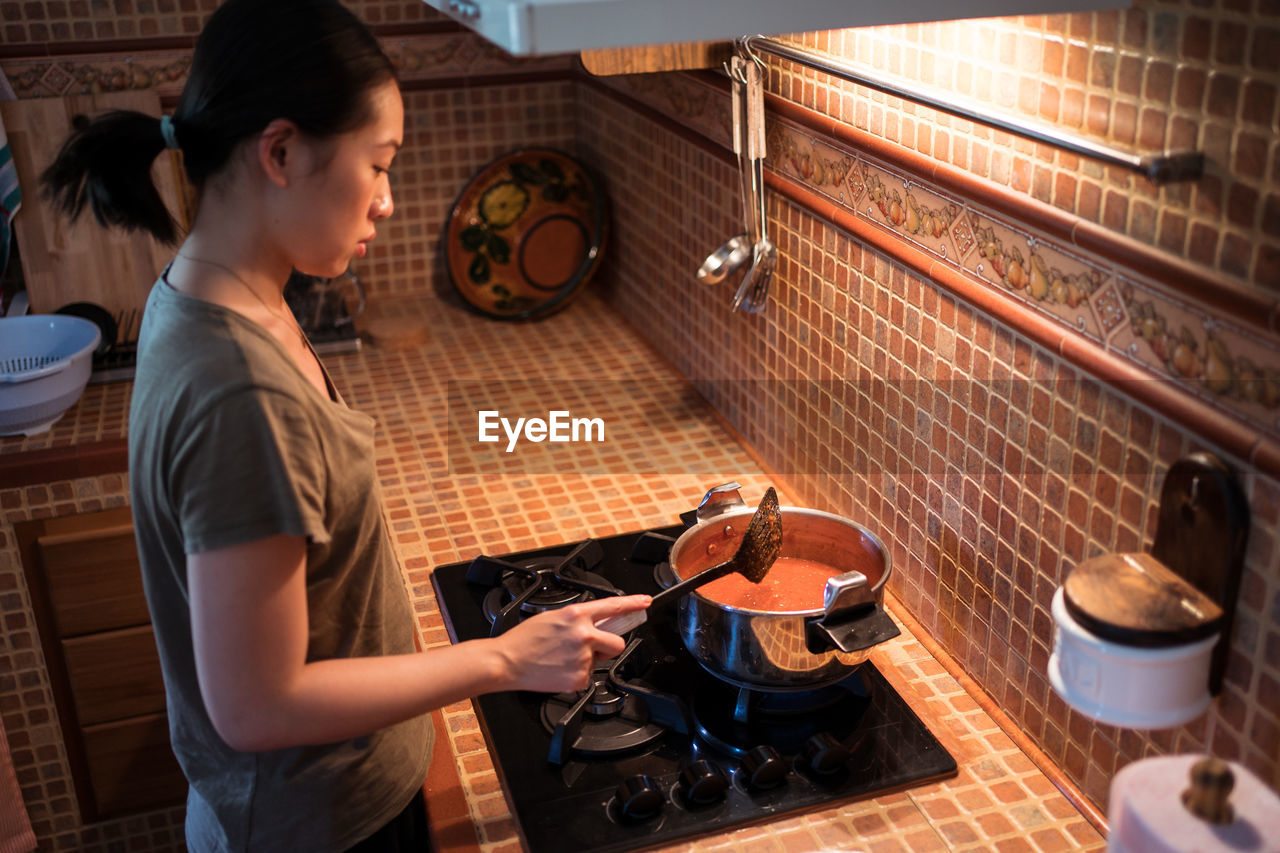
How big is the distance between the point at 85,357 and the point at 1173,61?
1646mm

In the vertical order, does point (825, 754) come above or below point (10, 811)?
above

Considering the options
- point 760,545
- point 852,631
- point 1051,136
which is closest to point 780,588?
point 760,545

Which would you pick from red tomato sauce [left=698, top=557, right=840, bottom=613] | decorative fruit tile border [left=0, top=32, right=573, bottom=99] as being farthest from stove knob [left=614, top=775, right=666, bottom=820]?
decorative fruit tile border [left=0, top=32, right=573, bottom=99]

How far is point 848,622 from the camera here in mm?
1050

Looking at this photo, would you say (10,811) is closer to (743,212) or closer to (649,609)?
(649,609)

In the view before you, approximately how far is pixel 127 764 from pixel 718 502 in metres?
1.23

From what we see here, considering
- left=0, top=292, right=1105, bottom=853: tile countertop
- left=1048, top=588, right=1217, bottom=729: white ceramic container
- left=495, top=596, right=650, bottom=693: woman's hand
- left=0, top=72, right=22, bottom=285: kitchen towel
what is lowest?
left=0, top=292, right=1105, bottom=853: tile countertop

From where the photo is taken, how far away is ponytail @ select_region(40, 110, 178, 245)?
0.86 meters

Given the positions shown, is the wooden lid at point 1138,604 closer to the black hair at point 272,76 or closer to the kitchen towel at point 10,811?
the black hair at point 272,76

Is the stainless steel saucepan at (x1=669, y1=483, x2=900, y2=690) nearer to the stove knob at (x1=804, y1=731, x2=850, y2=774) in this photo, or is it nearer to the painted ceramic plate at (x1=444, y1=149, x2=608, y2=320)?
the stove knob at (x1=804, y1=731, x2=850, y2=774)

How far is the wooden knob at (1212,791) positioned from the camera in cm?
67

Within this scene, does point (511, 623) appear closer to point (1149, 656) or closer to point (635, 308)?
point (1149, 656)

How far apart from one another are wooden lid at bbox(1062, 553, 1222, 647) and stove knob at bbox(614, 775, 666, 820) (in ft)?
1.30

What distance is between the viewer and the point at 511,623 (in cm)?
124
